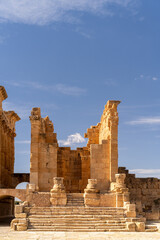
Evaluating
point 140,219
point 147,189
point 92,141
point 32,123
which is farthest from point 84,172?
point 140,219

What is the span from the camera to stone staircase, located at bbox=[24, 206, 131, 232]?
59.2 feet

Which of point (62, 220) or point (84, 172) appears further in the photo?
point (84, 172)

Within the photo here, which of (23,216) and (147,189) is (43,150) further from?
(147,189)

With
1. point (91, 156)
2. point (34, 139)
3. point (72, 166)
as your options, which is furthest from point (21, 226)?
point (72, 166)

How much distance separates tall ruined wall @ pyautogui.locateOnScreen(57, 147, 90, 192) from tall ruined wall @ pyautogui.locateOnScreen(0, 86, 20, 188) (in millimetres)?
4632

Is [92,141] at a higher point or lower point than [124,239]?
higher

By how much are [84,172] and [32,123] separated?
26.2 ft

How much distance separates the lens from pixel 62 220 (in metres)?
18.6

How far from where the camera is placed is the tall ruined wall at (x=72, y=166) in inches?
1174

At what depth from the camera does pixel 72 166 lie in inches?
1251

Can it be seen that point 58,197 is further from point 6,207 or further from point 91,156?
point 6,207

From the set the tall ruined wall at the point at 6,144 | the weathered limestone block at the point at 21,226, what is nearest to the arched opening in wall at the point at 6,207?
the tall ruined wall at the point at 6,144

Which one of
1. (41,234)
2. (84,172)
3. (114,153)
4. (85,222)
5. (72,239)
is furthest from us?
(84,172)

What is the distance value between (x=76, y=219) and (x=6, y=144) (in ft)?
46.1
